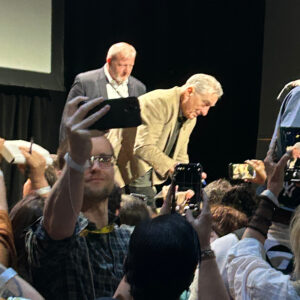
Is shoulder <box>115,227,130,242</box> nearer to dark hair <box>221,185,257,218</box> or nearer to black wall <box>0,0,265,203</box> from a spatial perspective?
dark hair <box>221,185,257,218</box>

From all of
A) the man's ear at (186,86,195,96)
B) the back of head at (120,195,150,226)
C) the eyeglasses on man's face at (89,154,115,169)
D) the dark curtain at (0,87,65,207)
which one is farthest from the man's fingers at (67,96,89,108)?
the dark curtain at (0,87,65,207)

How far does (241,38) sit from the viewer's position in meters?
4.90

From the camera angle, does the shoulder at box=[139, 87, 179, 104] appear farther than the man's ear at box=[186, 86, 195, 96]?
No

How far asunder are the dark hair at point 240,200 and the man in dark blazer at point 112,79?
1471mm

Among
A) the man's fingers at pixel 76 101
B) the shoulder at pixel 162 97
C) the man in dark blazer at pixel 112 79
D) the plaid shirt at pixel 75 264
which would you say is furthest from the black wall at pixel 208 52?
the man's fingers at pixel 76 101

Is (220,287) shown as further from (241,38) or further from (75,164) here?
(241,38)

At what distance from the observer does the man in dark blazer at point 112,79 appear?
355 centimetres

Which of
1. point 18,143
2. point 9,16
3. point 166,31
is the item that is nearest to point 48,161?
point 18,143

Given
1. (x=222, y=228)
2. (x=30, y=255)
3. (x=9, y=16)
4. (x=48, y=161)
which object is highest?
(x=9, y=16)

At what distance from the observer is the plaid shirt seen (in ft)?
4.15

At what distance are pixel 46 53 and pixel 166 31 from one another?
1.15 metres

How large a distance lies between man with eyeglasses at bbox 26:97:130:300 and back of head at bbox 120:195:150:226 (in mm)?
265

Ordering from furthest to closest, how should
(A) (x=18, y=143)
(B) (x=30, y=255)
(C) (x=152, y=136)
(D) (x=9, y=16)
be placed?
(D) (x=9, y=16)
(C) (x=152, y=136)
(A) (x=18, y=143)
(B) (x=30, y=255)

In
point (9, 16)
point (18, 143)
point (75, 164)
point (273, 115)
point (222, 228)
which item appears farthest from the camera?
point (273, 115)
